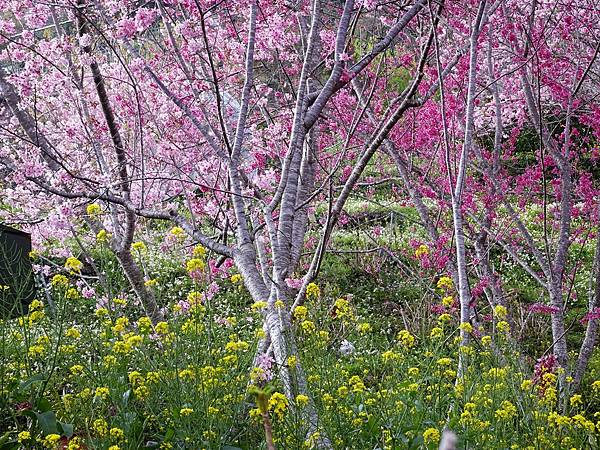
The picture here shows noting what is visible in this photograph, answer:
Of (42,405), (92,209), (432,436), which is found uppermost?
(92,209)

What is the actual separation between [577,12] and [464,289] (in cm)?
315

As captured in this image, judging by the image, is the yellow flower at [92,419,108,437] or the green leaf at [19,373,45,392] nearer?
the yellow flower at [92,419,108,437]

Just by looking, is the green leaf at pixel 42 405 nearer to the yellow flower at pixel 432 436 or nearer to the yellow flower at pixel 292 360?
the yellow flower at pixel 292 360

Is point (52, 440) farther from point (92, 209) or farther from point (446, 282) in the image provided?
→ point (446, 282)

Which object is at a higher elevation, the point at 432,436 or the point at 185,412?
the point at 185,412

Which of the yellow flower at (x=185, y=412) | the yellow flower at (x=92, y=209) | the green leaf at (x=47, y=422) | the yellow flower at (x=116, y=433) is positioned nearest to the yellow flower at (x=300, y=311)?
the yellow flower at (x=185, y=412)

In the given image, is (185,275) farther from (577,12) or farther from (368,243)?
(577,12)

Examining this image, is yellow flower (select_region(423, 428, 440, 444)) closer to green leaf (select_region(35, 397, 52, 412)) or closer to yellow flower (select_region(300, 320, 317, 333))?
yellow flower (select_region(300, 320, 317, 333))

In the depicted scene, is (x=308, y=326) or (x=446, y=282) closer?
(x=308, y=326)

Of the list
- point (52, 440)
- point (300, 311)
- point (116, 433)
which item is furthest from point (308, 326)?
point (52, 440)

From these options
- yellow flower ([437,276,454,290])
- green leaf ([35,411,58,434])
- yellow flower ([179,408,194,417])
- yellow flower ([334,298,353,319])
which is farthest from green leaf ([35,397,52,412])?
yellow flower ([437,276,454,290])

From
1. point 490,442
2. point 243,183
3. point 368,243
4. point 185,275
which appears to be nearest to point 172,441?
point 490,442

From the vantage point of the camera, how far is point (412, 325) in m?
7.06

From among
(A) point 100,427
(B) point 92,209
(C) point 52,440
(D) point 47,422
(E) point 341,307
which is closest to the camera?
(C) point 52,440
